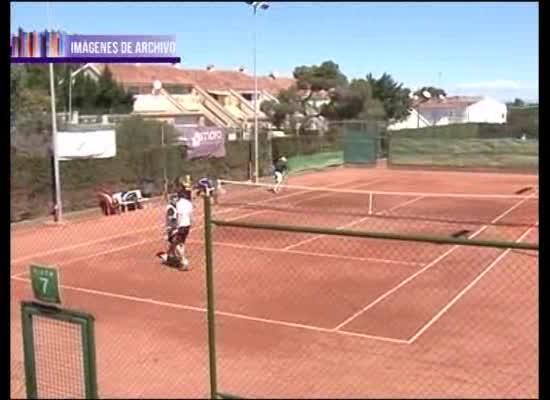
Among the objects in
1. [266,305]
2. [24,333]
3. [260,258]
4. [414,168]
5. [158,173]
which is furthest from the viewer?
[414,168]

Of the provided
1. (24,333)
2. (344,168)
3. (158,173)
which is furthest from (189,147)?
(24,333)

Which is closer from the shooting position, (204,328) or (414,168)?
(204,328)

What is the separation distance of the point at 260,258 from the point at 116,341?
6.44 m

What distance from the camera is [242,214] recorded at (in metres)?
22.1

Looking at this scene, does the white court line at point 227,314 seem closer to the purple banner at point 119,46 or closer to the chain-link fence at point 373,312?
the chain-link fence at point 373,312

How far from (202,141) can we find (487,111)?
63231 mm

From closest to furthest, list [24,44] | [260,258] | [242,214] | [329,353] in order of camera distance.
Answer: [24,44]
[329,353]
[260,258]
[242,214]

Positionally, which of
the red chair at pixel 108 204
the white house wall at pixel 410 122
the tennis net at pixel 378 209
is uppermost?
the white house wall at pixel 410 122

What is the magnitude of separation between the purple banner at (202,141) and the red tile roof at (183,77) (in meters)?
21.7

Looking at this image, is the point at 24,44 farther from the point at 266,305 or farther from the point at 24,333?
the point at 266,305

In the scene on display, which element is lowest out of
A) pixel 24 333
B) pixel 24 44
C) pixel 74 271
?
pixel 74 271

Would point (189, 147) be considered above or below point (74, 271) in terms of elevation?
above

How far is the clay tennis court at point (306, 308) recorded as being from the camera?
308 inches

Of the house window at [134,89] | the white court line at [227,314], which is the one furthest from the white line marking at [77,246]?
the house window at [134,89]
